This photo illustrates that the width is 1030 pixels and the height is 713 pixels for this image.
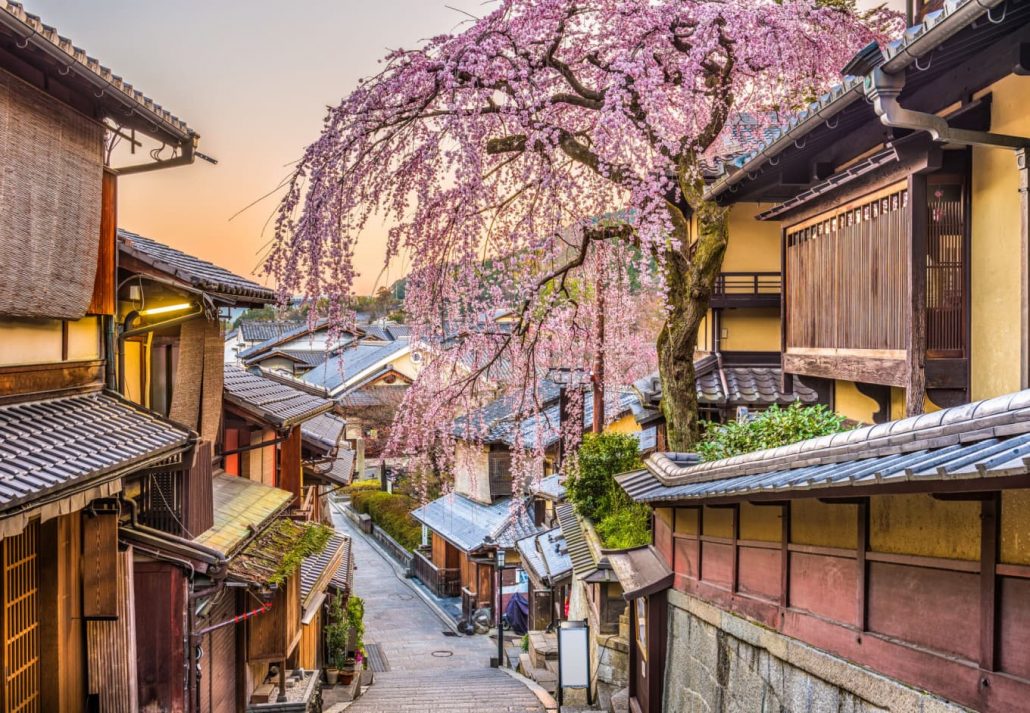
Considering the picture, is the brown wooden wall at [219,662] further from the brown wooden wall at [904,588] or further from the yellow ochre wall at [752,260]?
the yellow ochre wall at [752,260]

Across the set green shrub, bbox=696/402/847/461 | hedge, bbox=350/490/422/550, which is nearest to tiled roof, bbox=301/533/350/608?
green shrub, bbox=696/402/847/461

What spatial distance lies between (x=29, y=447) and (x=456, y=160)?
205 inches

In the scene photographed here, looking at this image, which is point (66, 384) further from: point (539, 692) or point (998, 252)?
point (539, 692)

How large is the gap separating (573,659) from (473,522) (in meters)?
16.5

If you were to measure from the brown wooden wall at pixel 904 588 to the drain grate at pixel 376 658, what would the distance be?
59.7 feet

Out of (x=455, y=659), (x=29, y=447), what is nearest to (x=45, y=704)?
(x=29, y=447)

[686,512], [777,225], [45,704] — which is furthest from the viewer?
[777,225]

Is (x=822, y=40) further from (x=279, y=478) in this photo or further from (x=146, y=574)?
(x=279, y=478)

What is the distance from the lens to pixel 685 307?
11.1 meters

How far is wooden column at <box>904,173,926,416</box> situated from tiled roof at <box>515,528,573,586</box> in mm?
12550

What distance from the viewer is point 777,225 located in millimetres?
17484

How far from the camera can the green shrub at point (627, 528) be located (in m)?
13.8

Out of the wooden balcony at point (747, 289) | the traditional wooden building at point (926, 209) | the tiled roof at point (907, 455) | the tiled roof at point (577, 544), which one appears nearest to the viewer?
the tiled roof at point (907, 455)

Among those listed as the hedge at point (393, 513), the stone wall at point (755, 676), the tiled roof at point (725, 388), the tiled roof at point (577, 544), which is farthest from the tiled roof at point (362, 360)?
the stone wall at point (755, 676)
